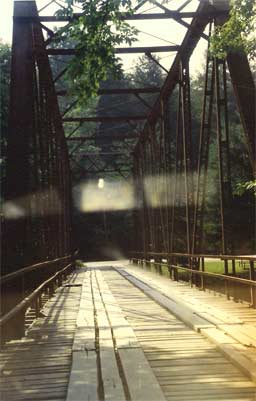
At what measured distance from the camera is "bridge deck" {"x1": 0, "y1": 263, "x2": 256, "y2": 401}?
441 centimetres

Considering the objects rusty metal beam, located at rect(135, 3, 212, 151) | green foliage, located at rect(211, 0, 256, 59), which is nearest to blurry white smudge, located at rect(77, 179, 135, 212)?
rusty metal beam, located at rect(135, 3, 212, 151)

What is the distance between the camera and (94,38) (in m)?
6.27

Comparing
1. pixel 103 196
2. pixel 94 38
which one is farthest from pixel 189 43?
pixel 103 196

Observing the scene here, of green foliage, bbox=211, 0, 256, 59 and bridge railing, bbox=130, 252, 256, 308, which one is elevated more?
green foliage, bbox=211, 0, 256, 59

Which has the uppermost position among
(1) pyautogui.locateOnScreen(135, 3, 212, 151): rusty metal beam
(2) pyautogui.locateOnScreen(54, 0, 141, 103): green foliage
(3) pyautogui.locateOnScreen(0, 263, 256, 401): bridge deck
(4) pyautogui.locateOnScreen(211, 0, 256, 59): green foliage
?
(1) pyautogui.locateOnScreen(135, 3, 212, 151): rusty metal beam

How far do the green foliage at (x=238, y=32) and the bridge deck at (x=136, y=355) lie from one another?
3.41 meters

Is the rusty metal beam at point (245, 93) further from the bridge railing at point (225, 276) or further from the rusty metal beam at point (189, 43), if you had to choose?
the rusty metal beam at point (189, 43)

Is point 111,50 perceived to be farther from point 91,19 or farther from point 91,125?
point 91,125

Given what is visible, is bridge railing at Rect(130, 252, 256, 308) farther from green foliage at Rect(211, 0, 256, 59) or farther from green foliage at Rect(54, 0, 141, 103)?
green foliage at Rect(54, 0, 141, 103)

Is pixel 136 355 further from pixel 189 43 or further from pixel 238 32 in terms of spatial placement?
pixel 189 43

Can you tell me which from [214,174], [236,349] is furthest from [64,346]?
[214,174]

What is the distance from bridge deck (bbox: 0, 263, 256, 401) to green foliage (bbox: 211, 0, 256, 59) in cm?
341

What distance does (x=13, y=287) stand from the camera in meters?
7.43

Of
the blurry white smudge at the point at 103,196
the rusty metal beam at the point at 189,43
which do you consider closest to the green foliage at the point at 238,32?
the rusty metal beam at the point at 189,43
